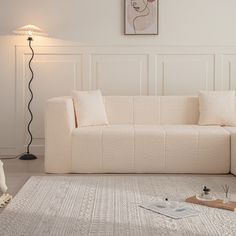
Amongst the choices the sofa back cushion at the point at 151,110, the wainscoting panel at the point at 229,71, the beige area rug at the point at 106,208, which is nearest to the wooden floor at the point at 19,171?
the beige area rug at the point at 106,208

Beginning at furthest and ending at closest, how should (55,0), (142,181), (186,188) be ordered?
(55,0)
(142,181)
(186,188)

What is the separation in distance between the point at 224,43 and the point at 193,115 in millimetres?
1129

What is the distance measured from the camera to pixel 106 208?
11.3 ft

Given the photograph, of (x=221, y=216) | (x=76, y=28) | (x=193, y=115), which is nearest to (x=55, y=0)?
(x=76, y=28)

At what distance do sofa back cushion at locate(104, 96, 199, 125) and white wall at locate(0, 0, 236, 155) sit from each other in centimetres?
61

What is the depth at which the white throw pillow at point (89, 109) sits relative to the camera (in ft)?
16.9

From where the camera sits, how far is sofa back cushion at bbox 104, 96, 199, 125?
18.1 ft

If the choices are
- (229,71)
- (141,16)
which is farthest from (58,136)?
(229,71)

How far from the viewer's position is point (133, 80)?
614 cm

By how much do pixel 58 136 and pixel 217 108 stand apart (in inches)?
68.3

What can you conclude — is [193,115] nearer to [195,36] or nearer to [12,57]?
[195,36]

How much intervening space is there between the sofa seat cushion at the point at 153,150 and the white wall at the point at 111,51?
140 centimetres

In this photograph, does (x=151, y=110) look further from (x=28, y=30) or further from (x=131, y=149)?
(x=28, y=30)

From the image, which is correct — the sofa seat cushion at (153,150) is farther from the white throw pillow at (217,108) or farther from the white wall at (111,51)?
the white wall at (111,51)
